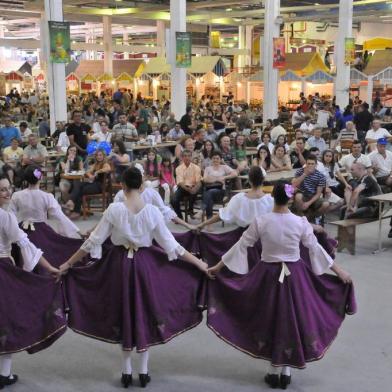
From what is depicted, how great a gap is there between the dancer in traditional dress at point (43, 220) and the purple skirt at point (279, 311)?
168 cm

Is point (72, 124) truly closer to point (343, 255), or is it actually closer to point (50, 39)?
point (50, 39)

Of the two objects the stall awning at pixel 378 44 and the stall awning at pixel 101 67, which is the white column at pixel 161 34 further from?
the stall awning at pixel 378 44

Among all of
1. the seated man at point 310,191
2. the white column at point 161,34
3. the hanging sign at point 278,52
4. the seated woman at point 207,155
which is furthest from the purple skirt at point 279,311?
the white column at point 161,34

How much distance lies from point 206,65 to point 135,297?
2509cm

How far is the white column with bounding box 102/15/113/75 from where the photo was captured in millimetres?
32312

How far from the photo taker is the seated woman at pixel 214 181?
931 centimetres

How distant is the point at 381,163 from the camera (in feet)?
31.9

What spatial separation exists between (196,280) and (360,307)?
7.56 feet

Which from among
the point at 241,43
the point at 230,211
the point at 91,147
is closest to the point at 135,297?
the point at 230,211

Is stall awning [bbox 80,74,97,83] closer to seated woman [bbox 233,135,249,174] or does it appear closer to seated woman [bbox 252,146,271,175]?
seated woman [bbox 233,135,249,174]

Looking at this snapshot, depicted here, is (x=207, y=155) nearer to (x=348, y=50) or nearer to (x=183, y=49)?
(x=183, y=49)

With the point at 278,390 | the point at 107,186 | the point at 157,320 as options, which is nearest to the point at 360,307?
the point at 278,390

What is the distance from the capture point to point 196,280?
4441 mm

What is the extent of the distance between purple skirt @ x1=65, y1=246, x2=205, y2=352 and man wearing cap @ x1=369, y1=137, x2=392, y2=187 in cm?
606
